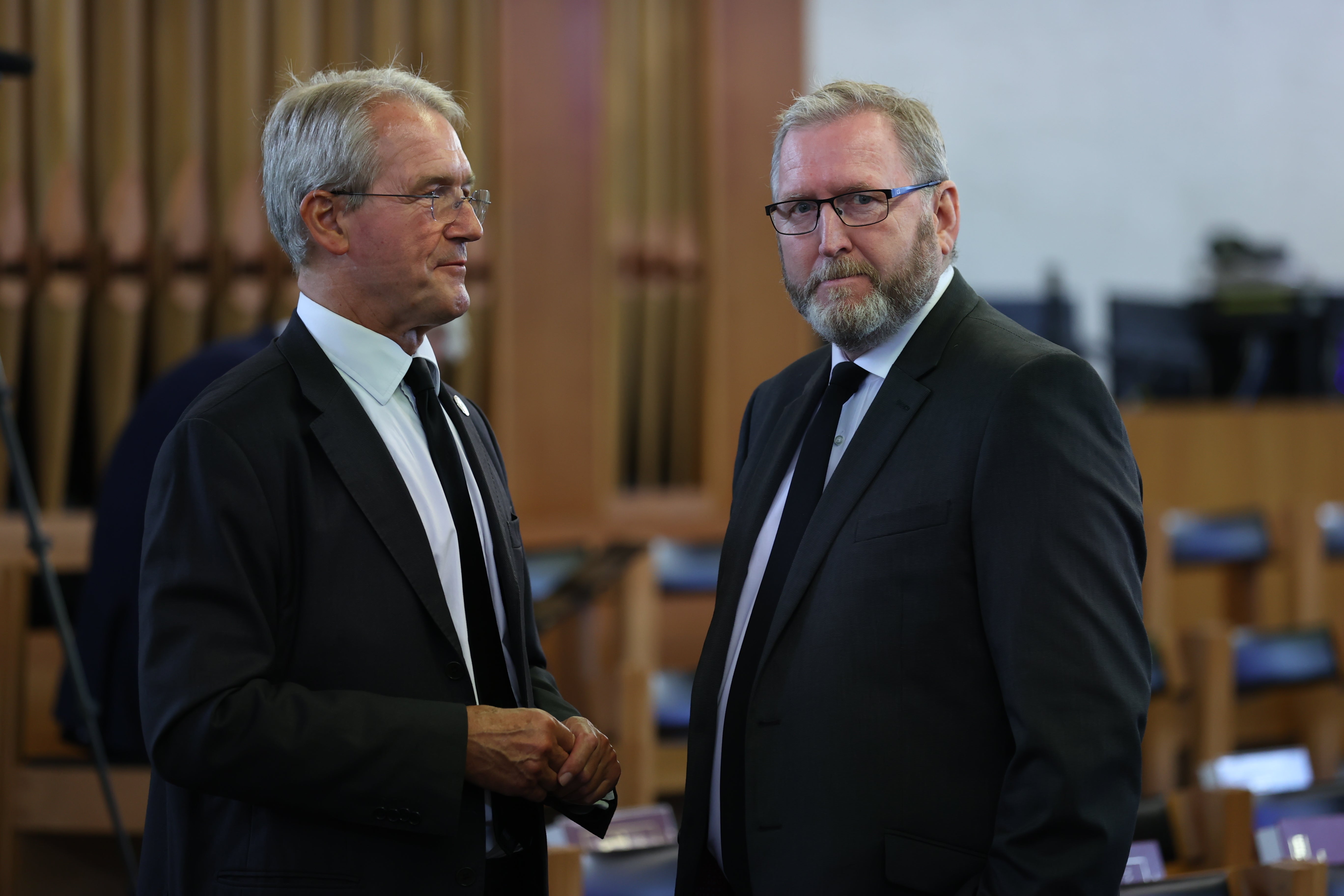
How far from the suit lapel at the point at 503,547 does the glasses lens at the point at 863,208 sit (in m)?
0.60

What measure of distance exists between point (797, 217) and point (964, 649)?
0.63 m

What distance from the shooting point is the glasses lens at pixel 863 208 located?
162 cm

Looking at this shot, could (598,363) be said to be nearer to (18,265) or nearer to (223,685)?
(18,265)

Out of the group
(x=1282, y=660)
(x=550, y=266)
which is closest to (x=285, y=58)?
(x=550, y=266)

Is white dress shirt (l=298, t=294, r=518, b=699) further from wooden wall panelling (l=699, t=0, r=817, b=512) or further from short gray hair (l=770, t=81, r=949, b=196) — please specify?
wooden wall panelling (l=699, t=0, r=817, b=512)

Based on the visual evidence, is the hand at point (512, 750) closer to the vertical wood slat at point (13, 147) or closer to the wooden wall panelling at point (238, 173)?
the wooden wall panelling at point (238, 173)

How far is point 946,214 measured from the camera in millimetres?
1703

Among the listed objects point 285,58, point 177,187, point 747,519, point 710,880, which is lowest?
point 710,880

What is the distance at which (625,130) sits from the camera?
4.78 meters

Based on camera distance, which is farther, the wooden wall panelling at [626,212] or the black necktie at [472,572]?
the wooden wall panelling at [626,212]

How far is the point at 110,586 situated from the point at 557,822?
4.26 feet

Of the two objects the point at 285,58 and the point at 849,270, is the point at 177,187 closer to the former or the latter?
the point at 285,58

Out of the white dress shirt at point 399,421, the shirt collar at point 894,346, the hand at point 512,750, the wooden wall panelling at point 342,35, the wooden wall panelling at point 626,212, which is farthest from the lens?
the wooden wall panelling at point 626,212

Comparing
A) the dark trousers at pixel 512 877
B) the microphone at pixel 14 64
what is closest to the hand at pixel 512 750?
the dark trousers at pixel 512 877
